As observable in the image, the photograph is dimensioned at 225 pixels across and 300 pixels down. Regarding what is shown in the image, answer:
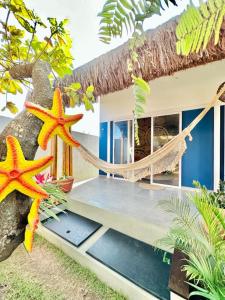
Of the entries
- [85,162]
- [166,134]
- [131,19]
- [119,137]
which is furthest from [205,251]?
[119,137]

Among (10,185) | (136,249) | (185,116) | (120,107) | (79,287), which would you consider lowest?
(79,287)

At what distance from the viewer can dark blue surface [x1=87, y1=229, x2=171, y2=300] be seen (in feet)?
3.98

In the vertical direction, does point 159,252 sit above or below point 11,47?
below

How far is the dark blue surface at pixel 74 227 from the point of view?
183cm

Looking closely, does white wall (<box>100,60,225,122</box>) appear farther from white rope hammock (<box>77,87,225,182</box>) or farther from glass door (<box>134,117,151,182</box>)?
white rope hammock (<box>77,87,225,182</box>)

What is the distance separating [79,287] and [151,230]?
0.86 meters

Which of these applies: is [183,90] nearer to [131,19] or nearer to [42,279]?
[131,19]

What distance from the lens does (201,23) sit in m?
0.43

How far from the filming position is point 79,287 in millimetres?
1383

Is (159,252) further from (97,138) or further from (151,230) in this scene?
(97,138)

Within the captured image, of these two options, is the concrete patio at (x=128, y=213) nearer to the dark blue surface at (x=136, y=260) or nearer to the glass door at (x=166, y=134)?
the dark blue surface at (x=136, y=260)

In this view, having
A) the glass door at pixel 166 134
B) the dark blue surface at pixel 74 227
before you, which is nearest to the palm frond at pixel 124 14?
the dark blue surface at pixel 74 227

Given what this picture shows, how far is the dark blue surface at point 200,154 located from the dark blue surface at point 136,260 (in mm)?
2357

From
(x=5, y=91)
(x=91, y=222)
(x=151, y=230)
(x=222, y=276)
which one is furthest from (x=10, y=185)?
(x=91, y=222)
